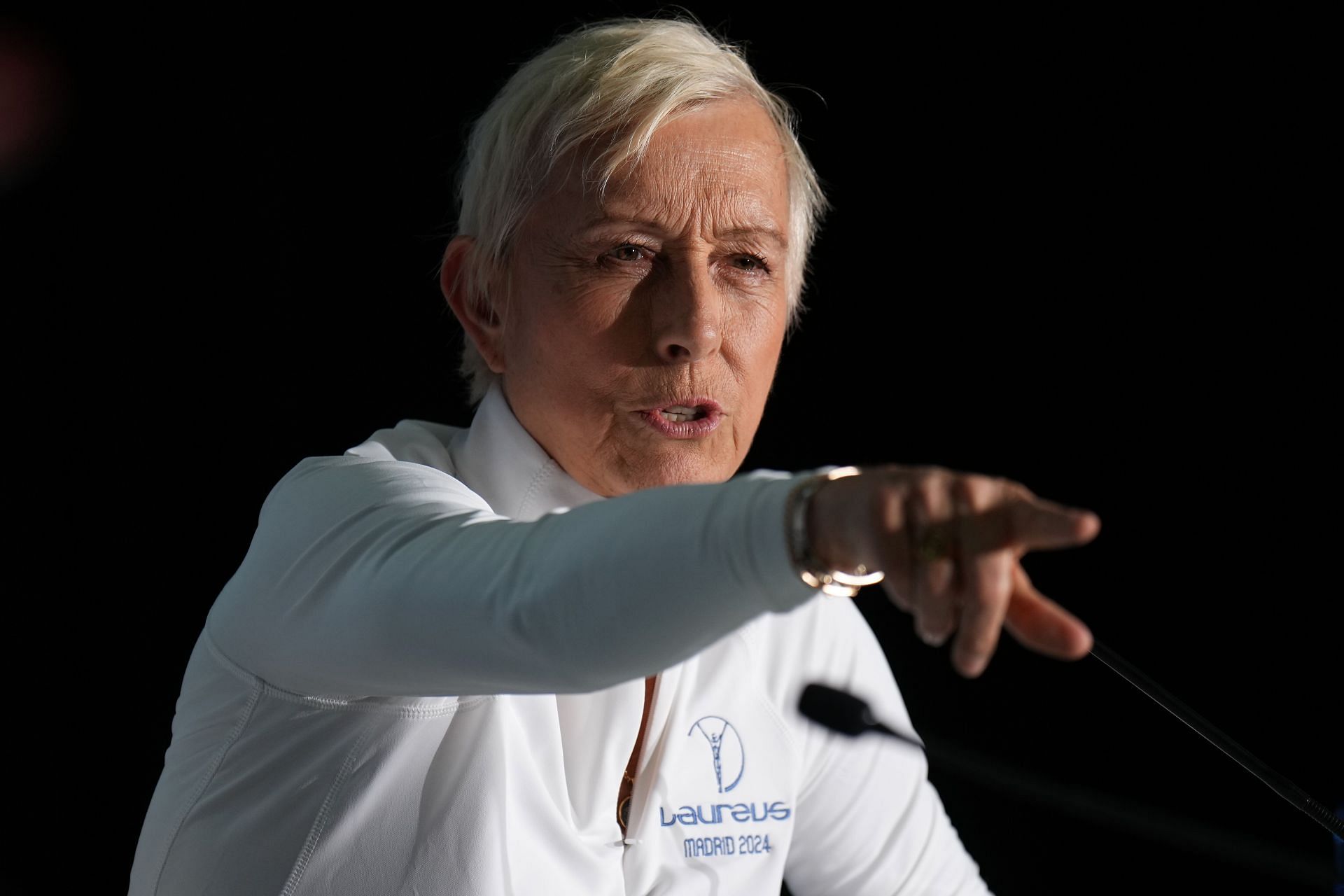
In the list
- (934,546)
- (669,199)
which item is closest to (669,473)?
(669,199)

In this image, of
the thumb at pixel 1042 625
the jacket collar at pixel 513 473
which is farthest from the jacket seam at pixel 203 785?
the thumb at pixel 1042 625

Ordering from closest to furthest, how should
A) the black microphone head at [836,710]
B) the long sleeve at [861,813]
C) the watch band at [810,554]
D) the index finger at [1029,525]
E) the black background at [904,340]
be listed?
1. the index finger at [1029,525]
2. the watch band at [810,554]
3. the black microphone head at [836,710]
4. the long sleeve at [861,813]
5. the black background at [904,340]

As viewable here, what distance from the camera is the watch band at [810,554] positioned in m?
0.70

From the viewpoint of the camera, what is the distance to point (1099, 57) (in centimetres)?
206

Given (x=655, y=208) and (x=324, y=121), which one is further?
(x=324, y=121)

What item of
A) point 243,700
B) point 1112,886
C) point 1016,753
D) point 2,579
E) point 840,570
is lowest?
point 1112,886

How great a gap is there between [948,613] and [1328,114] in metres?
1.63

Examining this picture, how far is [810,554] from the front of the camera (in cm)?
70

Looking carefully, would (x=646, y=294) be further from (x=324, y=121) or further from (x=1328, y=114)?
(x=1328, y=114)

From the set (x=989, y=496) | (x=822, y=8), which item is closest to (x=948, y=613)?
(x=989, y=496)

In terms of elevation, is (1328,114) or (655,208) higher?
(1328,114)

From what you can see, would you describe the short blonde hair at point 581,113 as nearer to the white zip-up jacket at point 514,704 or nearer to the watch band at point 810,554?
the white zip-up jacket at point 514,704

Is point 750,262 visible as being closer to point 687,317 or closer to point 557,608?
point 687,317

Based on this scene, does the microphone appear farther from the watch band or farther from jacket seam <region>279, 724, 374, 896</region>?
jacket seam <region>279, 724, 374, 896</region>
